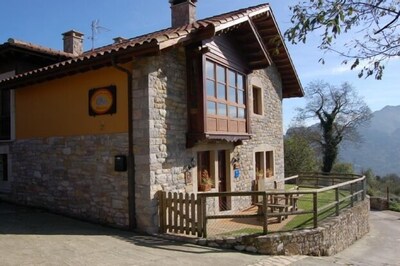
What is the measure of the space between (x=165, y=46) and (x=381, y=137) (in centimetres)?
18898

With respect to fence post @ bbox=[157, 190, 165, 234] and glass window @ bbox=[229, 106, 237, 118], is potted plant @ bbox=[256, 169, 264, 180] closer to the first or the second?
glass window @ bbox=[229, 106, 237, 118]

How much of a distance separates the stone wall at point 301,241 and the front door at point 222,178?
3050 mm

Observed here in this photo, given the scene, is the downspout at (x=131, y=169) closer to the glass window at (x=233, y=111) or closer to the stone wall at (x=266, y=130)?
the glass window at (x=233, y=111)

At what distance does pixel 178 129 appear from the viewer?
368 inches

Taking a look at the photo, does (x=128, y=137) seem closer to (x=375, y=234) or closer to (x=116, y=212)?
(x=116, y=212)

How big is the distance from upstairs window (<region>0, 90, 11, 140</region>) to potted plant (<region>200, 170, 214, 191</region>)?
6348mm

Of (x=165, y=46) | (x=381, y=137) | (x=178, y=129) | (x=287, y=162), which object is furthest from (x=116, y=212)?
(x=381, y=137)

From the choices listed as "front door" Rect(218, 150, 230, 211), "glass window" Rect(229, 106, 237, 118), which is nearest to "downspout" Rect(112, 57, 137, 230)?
"glass window" Rect(229, 106, 237, 118)

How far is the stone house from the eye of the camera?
8.59m

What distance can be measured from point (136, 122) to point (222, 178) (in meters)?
4.22

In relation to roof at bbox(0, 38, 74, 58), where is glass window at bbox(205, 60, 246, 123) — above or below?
below

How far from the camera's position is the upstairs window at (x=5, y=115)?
12.2 m

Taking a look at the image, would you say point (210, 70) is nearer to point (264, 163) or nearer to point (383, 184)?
point (264, 163)

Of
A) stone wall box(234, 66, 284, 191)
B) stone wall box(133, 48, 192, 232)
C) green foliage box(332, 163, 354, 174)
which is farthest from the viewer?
green foliage box(332, 163, 354, 174)
